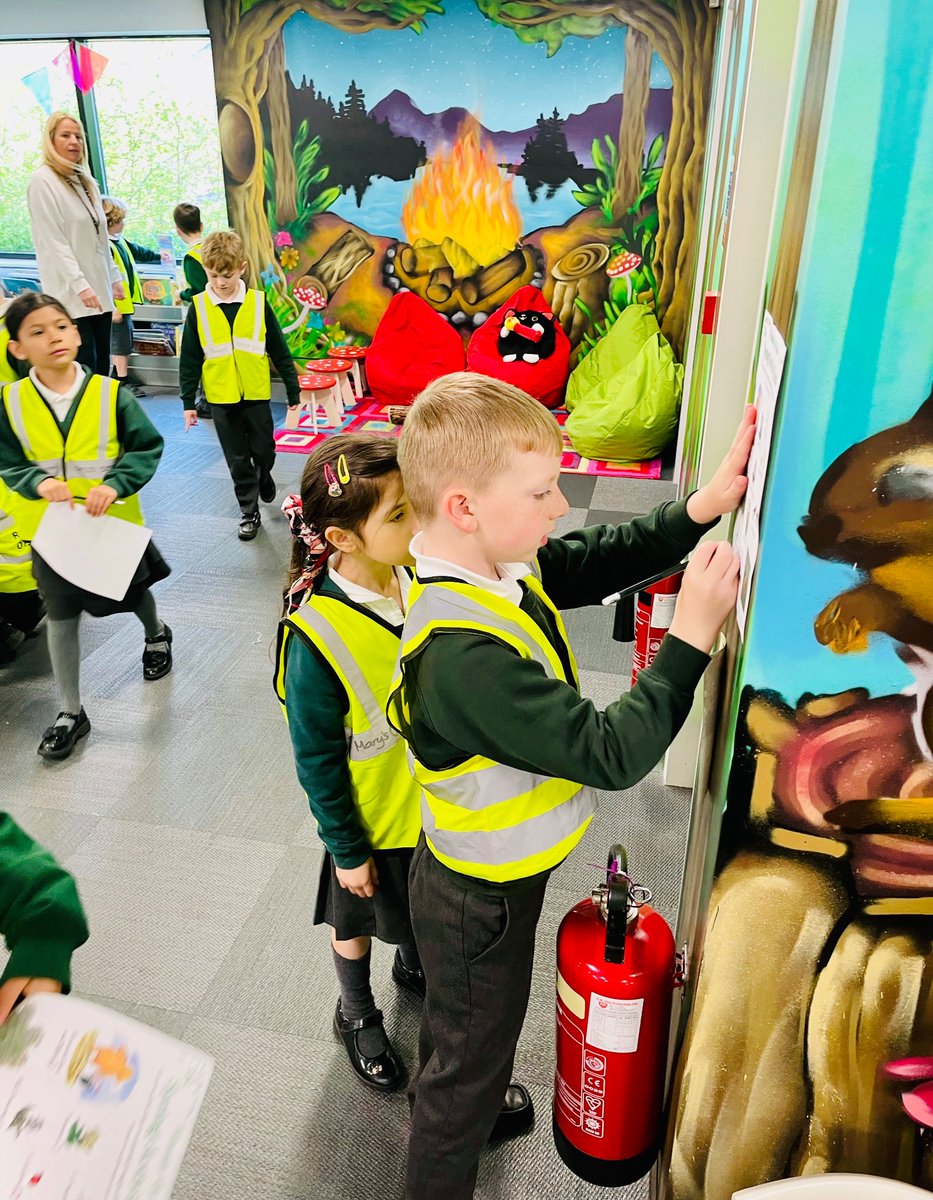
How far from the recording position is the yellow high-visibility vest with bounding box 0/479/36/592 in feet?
10.2

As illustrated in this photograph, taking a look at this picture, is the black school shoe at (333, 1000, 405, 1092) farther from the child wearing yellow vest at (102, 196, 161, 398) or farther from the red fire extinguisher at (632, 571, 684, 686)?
the child wearing yellow vest at (102, 196, 161, 398)

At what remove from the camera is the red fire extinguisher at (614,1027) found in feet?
4.41

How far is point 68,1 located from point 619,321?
410cm

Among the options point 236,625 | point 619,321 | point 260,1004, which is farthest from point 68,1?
point 260,1004

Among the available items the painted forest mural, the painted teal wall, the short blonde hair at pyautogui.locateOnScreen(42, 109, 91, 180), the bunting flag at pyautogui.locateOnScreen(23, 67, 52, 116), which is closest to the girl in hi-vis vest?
the painted teal wall

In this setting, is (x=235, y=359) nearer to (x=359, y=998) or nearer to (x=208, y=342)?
(x=208, y=342)

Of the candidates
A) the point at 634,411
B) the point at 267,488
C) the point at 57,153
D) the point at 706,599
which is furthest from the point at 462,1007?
the point at 57,153

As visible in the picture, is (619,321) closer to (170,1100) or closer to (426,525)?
(426,525)

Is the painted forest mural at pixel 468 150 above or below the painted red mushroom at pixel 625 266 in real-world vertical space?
above

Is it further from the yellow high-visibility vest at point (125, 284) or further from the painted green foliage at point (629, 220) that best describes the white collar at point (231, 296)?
the painted green foliage at point (629, 220)

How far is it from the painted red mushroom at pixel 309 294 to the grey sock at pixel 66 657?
392 cm

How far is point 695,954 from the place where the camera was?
127 centimetres

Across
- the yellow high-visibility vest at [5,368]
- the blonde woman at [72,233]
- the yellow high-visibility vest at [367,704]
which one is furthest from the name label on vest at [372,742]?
the blonde woman at [72,233]

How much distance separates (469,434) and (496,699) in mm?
310
